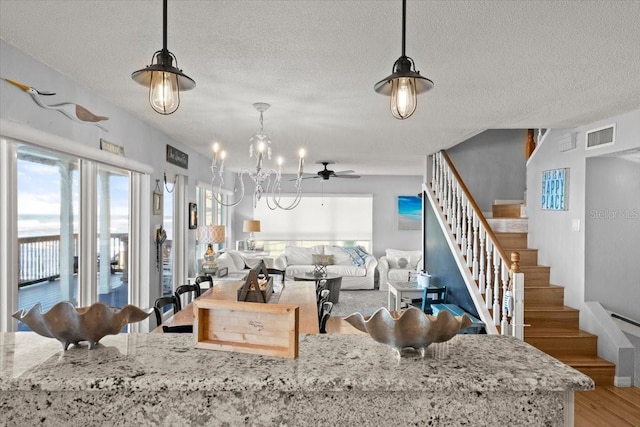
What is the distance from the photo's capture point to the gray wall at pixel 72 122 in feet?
8.11

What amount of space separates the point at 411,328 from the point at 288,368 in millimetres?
362

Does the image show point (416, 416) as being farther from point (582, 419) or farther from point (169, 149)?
point (169, 149)

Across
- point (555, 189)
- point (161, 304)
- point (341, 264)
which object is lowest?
point (341, 264)

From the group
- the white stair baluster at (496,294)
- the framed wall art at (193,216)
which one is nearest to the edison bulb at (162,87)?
the white stair baluster at (496,294)

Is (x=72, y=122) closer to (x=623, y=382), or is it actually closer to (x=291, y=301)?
(x=291, y=301)

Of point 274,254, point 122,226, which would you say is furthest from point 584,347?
point 274,254

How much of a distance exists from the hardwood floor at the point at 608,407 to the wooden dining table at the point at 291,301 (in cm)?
212

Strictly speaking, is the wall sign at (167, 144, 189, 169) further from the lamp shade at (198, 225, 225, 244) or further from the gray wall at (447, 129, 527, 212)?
the gray wall at (447, 129, 527, 212)

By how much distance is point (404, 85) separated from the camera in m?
1.81

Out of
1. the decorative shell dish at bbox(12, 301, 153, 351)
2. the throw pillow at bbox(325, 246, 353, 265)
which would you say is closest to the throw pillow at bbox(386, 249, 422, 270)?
the throw pillow at bbox(325, 246, 353, 265)

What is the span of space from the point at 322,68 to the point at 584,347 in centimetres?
368

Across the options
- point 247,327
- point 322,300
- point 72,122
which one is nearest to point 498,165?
point 322,300

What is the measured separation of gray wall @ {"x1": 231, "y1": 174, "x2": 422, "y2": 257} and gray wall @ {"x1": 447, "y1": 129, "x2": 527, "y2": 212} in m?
3.60

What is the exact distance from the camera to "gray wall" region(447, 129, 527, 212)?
22.4ft
